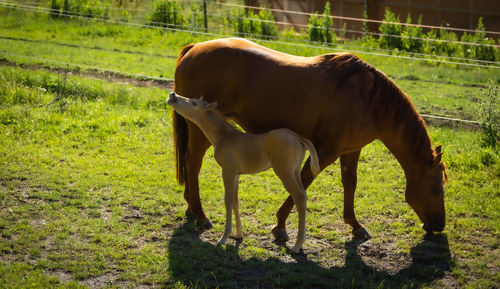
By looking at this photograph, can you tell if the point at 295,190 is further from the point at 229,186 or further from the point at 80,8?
the point at 80,8

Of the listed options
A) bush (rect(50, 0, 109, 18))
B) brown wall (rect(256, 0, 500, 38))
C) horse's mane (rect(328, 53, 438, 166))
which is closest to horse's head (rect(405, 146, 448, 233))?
horse's mane (rect(328, 53, 438, 166))

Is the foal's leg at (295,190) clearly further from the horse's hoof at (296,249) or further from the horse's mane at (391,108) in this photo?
the horse's mane at (391,108)

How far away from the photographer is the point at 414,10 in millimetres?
17594

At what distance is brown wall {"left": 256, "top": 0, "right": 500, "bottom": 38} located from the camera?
54.2ft

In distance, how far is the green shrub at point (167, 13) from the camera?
16.4 meters

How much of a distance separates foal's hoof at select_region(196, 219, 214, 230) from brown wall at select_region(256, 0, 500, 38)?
1149cm

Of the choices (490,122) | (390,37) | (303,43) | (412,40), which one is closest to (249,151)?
(490,122)

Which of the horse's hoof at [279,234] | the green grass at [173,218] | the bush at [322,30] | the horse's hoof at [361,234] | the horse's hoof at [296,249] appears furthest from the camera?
the bush at [322,30]

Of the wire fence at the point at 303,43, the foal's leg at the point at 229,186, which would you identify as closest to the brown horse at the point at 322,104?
the foal's leg at the point at 229,186

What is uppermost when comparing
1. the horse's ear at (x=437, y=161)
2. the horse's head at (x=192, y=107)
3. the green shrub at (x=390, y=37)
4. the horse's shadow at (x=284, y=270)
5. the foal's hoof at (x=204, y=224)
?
the green shrub at (x=390, y=37)

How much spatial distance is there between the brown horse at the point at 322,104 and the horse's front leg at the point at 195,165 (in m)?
0.04

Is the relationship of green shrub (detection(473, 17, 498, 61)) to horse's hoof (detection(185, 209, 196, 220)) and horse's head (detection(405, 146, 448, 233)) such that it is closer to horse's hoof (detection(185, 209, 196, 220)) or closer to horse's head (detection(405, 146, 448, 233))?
horse's head (detection(405, 146, 448, 233))

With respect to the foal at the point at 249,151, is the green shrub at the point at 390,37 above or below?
above

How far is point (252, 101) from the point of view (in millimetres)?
6008
